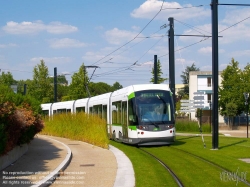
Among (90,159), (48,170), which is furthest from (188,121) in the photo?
(48,170)

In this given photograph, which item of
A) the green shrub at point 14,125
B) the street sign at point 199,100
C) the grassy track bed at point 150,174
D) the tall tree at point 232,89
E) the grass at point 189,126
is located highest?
the tall tree at point 232,89

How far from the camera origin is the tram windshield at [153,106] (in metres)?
21.8

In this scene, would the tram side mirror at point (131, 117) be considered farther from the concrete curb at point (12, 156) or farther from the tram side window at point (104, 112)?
the tram side window at point (104, 112)

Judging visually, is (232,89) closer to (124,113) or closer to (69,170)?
(124,113)

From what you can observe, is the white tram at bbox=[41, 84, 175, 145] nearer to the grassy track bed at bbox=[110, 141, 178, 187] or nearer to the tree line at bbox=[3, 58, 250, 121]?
the grassy track bed at bbox=[110, 141, 178, 187]

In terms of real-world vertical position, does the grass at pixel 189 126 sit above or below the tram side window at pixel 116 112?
below

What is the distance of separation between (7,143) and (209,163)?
678 centimetres

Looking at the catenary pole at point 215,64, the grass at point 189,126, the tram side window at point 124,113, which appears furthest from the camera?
the grass at point 189,126

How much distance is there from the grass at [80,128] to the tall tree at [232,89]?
31.4 meters

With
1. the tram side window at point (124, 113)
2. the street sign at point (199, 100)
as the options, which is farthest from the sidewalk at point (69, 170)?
the street sign at point (199, 100)

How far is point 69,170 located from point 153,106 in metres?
9.01

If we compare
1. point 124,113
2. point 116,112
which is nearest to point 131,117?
point 124,113

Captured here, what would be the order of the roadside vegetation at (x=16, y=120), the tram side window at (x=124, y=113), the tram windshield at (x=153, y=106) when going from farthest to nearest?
the tram side window at (x=124, y=113)
the tram windshield at (x=153, y=106)
the roadside vegetation at (x=16, y=120)

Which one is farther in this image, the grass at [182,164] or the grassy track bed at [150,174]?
the grass at [182,164]
